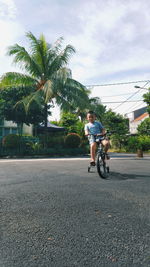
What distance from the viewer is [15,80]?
15352 millimetres

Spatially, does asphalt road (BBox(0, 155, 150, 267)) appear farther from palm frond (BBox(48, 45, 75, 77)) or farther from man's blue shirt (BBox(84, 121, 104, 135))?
palm frond (BBox(48, 45, 75, 77))

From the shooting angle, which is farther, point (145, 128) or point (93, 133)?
point (145, 128)

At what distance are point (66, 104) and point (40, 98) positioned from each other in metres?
2.17

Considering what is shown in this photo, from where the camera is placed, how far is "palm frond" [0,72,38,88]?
15.1 m

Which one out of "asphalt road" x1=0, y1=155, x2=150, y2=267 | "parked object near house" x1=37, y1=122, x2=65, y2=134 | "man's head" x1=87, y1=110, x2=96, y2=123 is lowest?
"asphalt road" x1=0, y1=155, x2=150, y2=267

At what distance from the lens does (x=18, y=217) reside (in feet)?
7.00

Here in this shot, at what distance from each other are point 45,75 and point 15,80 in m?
2.45

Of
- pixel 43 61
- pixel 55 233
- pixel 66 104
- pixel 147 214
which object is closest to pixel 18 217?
pixel 55 233

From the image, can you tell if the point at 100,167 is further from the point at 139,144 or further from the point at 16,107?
the point at 139,144

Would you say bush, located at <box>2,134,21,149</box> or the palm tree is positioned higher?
the palm tree

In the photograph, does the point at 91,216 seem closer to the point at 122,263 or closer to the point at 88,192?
the point at 122,263

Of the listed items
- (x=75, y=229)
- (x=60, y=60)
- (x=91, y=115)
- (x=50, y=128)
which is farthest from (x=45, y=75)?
(x=75, y=229)

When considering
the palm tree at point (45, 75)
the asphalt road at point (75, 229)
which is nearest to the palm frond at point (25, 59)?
the palm tree at point (45, 75)

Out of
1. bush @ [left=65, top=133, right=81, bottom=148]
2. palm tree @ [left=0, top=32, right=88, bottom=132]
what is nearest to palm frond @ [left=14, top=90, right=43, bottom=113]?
palm tree @ [left=0, top=32, right=88, bottom=132]
